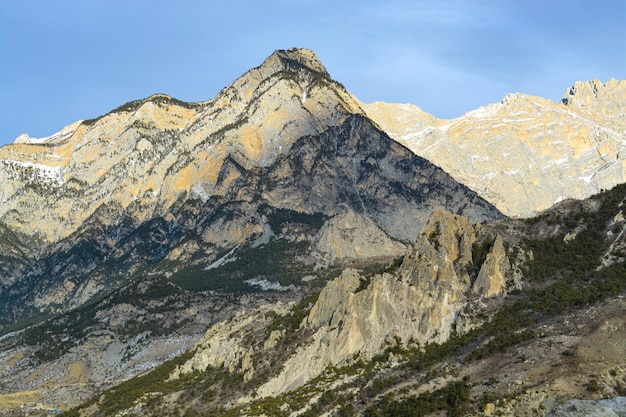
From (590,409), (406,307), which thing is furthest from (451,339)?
(590,409)

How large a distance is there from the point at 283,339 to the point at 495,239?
1905 inches

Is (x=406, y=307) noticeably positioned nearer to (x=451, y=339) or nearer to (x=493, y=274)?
(x=451, y=339)

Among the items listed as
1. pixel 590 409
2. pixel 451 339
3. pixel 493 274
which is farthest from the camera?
pixel 493 274

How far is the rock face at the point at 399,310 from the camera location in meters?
157

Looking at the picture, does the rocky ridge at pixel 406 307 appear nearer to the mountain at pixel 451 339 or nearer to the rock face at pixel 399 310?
the rock face at pixel 399 310

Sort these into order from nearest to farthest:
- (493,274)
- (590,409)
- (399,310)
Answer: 1. (590,409)
2. (493,274)
3. (399,310)

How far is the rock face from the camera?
515 feet

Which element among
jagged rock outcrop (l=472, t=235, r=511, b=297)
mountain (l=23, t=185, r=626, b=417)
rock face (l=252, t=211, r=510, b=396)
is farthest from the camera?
jagged rock outcrop (l=472, t=235, r=511, b=297)

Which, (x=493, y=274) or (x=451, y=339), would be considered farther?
(x=493, y=274)

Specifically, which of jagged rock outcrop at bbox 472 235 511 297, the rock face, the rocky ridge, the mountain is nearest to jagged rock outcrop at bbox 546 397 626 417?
the mountain

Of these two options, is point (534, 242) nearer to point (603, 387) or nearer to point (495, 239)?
point (495, 239)

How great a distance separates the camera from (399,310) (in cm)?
16088

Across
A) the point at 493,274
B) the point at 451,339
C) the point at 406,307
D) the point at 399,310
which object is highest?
the point at 493,274

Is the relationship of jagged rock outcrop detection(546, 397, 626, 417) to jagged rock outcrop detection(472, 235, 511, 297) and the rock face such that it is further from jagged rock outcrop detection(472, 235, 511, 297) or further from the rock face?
jagged rock outcrop detection(472, 235, 511, 297)
